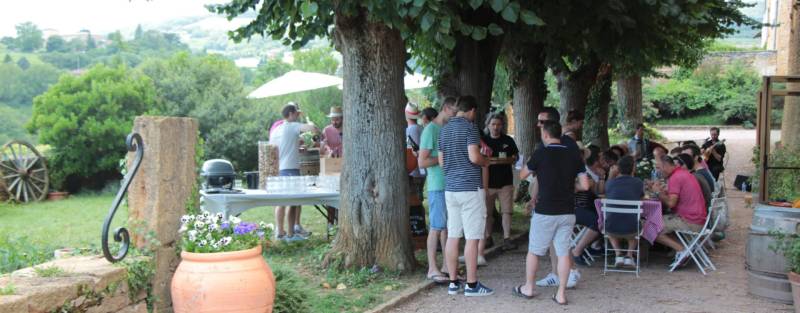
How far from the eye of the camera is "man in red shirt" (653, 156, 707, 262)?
8852mm

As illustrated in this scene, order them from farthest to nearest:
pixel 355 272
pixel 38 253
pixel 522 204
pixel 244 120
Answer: pixel 244 120 → pixel 522 204 → pixel 355 272 → pixel 38 253

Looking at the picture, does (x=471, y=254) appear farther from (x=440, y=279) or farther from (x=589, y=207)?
(x=589, y=207)

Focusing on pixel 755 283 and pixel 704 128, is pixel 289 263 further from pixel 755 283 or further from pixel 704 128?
pixel 704 128

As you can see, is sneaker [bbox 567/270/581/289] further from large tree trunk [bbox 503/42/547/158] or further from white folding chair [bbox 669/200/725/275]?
large tree trunk [bbox 503/42/547/158]

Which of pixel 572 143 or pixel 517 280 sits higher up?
pixel 572 143

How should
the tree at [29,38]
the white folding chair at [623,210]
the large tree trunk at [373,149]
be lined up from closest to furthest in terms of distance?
the large tree trunk at [373,149], the white folding chair at [623,210], the tree at [29,38]

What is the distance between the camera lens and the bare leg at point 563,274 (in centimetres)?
735

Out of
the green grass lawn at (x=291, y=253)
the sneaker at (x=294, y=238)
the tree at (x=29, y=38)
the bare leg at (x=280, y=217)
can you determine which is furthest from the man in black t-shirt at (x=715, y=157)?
the tree at (x=29, y=38)

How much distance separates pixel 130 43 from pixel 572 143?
174 ft

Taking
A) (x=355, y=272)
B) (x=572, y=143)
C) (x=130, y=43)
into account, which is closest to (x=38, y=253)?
(x=355, y=272)

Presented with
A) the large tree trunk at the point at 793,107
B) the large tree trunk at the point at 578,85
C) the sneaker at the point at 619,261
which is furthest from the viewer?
the large tree trunk at the point at 793,107

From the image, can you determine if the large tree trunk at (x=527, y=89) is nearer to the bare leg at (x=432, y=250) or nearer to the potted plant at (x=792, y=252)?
the bare leg at (x=432, y=250)

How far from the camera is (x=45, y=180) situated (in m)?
19.7

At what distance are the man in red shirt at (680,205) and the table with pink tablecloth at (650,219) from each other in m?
0.11
